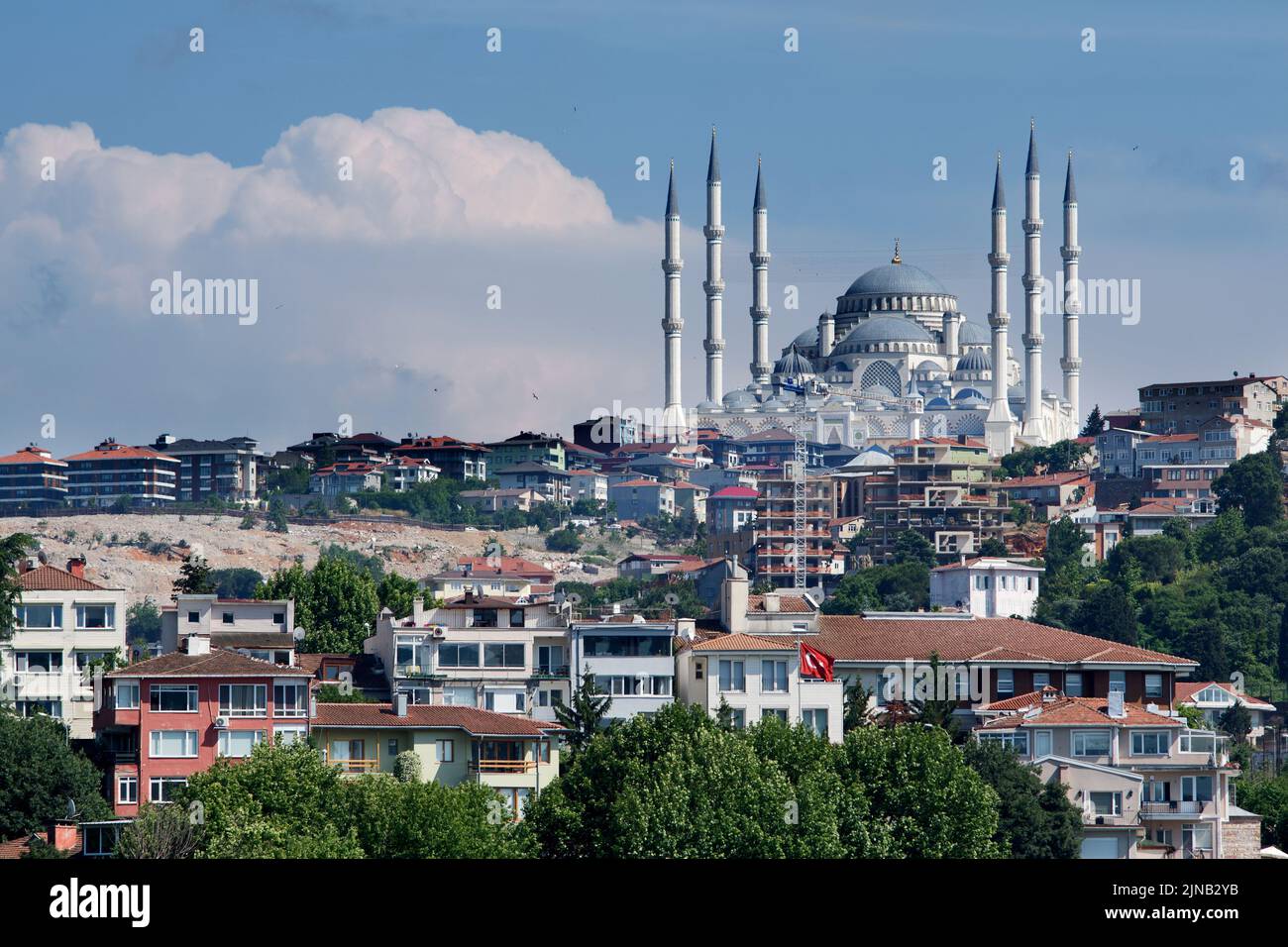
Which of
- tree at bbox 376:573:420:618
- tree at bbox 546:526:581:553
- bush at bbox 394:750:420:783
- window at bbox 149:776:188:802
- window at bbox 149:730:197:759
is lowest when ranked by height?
window at bbox 149:776:188:802

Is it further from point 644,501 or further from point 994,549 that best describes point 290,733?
point 644,501

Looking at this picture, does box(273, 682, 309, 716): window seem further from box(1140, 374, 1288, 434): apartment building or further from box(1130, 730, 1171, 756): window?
box(1140, 374, 1288, 434): apartment building

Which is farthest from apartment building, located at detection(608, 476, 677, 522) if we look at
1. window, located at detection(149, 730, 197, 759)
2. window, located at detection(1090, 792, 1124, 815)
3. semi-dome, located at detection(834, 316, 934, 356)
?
window, located at detection(149, 730, 197, 759)

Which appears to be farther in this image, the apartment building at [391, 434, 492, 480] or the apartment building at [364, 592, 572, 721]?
the apartment building at [391, 434, 492, 480]

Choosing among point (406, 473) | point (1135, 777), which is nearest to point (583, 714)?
point (1135, 777)
